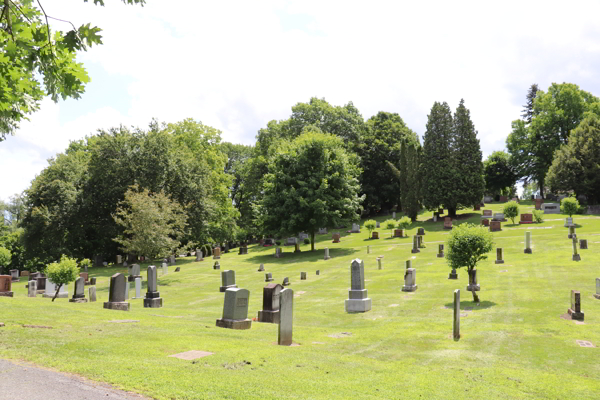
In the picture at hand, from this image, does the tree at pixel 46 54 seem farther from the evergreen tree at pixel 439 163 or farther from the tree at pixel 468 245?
the evergreen tree at pixel 439 163

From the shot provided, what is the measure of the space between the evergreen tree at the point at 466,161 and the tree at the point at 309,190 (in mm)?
16232

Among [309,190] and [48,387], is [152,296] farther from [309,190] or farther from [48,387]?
[309,190]

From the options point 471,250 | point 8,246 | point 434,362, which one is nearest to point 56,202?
point 8,246

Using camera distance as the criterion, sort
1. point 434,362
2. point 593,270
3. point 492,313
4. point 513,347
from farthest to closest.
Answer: point 593,270 → point 492,313 → point 513,347 → point 434,362

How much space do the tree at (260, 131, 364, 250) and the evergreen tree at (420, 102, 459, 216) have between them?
13815 mm

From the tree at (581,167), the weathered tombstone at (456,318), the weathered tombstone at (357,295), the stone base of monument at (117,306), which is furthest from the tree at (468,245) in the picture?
the tree at (581,167)

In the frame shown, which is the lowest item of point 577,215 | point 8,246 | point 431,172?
point 8,246

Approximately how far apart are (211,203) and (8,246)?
27.2 metres

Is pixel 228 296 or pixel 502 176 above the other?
pixel 502 176

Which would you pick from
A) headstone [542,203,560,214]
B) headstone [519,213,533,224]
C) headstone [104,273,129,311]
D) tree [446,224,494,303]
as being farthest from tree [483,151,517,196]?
headstone [104,273,129,311]

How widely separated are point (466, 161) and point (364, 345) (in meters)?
47.6

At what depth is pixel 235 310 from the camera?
1365cm

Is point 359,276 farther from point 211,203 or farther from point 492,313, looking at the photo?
point 211,203

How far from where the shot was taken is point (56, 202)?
152 feet
